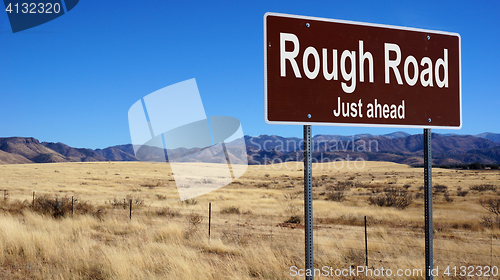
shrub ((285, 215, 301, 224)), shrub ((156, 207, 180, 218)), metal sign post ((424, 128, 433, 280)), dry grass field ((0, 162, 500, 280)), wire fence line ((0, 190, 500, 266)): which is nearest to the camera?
metal sign post ((424, 128, 433, 280))

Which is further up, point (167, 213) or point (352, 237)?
point (352, 237)

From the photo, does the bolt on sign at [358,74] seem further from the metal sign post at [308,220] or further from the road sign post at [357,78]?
the metal sign post at [308,220]

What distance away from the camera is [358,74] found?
10.2 feet

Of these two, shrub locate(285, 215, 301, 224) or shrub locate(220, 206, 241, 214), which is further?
shrub locate(220, 206, 241, 214)

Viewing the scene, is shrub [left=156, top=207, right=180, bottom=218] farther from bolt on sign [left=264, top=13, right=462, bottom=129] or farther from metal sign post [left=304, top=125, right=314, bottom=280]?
bolt on sign [left=264, top=13, right=462, bottom=129]

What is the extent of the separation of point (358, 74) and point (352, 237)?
33.5ft

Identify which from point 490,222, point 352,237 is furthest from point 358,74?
point 490,222

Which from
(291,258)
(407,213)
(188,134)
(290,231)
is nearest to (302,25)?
(291,258)

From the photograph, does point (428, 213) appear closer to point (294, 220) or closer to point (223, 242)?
point (223, 242)

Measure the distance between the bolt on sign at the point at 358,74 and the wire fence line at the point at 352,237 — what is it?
237 inches

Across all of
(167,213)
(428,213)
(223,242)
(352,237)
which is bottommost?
(167,213)

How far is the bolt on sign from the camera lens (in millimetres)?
2840

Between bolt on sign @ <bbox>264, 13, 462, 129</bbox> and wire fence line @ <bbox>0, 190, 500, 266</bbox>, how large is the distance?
6030mm

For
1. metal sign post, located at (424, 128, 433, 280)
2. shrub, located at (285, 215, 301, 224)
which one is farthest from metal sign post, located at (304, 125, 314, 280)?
shrub, located at (285, 215, 301, 224)
